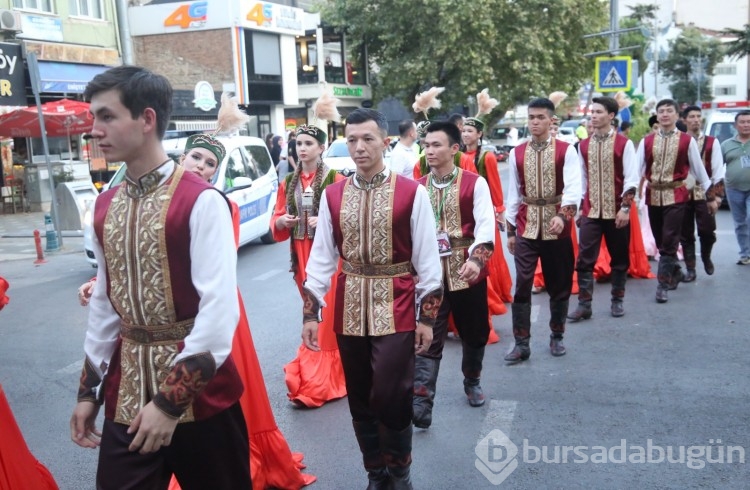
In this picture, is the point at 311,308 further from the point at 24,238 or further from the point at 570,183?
the point at 24,238

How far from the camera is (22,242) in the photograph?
1423cm

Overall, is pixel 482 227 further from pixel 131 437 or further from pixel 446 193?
pixel 131 437

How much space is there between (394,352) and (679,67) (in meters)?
70.6

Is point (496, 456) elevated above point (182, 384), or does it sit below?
below

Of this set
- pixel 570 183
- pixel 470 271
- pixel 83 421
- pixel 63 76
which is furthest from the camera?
pixel 63 76

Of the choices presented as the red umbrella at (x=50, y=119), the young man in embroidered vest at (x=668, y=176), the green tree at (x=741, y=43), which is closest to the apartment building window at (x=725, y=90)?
the green tree at (x=741, y=43)

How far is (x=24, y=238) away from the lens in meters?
14.7

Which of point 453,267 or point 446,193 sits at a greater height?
point 446,193

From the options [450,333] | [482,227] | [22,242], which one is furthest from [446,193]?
[22,242]

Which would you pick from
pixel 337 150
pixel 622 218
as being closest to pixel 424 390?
pixel 622 218

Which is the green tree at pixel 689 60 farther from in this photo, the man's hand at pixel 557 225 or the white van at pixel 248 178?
the man's hand at pixel 557 225

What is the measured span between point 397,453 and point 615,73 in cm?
1381

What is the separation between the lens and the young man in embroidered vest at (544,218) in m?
5.84

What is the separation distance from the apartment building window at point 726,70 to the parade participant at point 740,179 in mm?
73731
